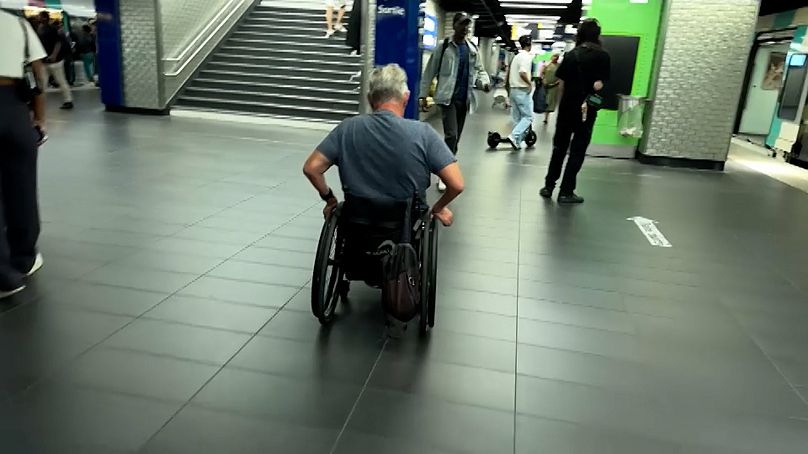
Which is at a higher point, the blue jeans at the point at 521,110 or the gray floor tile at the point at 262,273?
the blue jeans at the point at 521,110

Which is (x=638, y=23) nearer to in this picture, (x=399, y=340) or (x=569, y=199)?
(x=569, y=199)

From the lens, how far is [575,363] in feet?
8.38

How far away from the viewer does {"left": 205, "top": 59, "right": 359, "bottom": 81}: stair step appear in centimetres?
1080

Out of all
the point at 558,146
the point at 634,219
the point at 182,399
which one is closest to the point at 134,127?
the point at 558,146

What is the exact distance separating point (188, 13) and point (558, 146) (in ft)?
26.8

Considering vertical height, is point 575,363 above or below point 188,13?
below

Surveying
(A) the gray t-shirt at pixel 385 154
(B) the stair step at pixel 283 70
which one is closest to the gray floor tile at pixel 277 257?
(A) the gray t-shirt at pixel 385 154

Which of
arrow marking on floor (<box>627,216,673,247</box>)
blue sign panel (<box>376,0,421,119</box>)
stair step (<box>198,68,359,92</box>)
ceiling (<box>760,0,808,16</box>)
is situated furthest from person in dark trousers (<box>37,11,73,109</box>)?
ceiling (<box>760,0,808,16</box>)

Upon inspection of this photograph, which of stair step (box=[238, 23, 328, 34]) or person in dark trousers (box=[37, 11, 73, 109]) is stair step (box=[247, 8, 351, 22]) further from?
person in dark trousers (box=[37, 11, 73, 109])

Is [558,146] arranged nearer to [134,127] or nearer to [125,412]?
[125,412]

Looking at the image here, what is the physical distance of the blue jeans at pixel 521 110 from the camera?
27.2 feet

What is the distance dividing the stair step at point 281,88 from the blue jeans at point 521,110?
2.94 metres

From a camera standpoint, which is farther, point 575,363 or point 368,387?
point 575,363

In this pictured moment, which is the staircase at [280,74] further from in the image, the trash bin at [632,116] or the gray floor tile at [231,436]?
the gray floor tile at [231,436]
